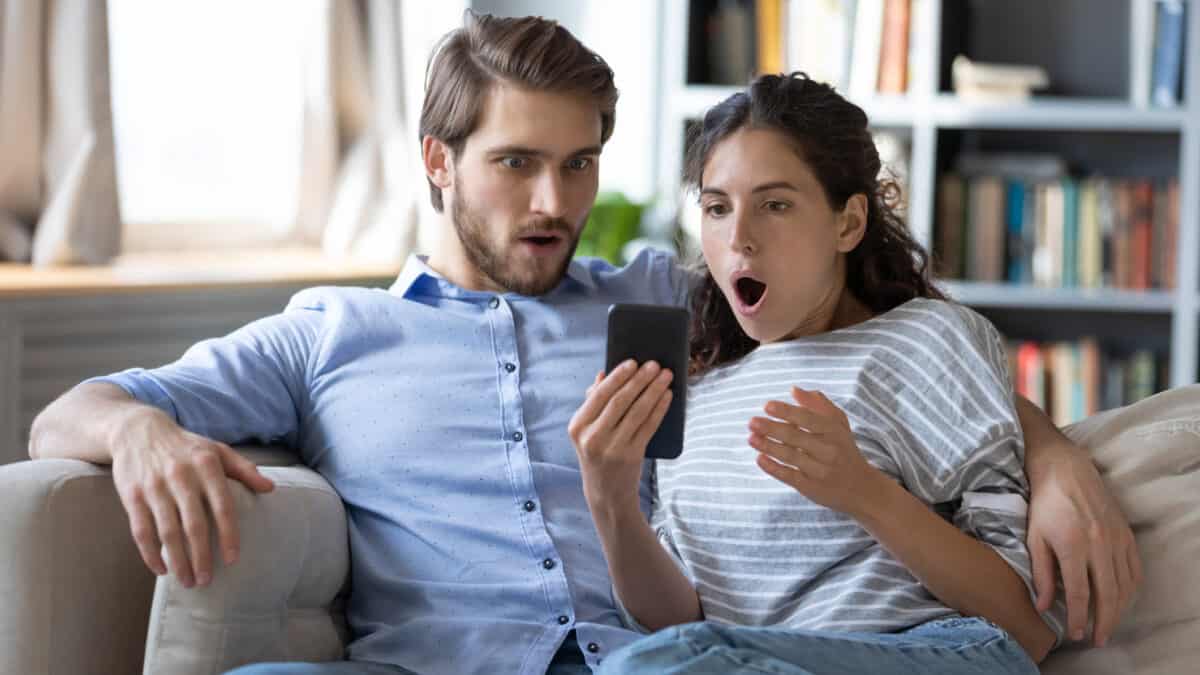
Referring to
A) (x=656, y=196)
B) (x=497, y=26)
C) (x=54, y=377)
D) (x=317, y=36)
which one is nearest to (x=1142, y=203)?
(x=656, y=196)

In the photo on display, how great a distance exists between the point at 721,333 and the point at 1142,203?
210 cm

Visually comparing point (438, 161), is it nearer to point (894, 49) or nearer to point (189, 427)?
point (189, 427)

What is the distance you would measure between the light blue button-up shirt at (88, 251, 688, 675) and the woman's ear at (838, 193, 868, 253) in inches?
13.1

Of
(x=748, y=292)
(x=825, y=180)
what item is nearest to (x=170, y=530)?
(x=748, y=292)

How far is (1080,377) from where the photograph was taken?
355 centimetres

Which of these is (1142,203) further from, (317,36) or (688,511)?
(688,511)

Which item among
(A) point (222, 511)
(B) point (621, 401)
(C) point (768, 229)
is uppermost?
(C) point (768, 229)

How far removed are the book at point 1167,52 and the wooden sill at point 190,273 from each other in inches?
71.4

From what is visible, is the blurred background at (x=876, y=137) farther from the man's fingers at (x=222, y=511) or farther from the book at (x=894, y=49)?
the man's fingers at (x=222, y=511)

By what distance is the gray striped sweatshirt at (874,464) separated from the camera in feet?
4.72

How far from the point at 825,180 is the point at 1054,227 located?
83.5 inches

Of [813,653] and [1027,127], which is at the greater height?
[1027,127]

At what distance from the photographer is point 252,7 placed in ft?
11.1

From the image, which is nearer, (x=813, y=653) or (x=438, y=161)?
(x=813, y=653)
